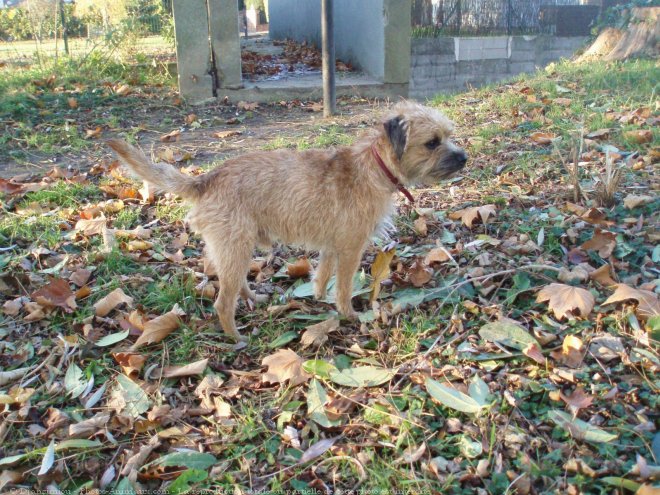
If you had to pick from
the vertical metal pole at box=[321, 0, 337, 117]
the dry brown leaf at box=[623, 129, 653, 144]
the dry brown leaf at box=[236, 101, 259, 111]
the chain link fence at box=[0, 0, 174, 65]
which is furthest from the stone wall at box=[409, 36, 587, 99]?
the dry brown leaf at box=[623, 129, 653, 144]

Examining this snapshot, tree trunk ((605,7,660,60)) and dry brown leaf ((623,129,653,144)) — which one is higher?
tree trunk ((605,7,660,60))

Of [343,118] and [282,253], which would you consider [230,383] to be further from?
Answer: [343,118]

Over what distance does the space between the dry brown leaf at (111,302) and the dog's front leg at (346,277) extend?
1554 mm

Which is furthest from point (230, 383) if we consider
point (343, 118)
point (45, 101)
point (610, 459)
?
point (45, 101)

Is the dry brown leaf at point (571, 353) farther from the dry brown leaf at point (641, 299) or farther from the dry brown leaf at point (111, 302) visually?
the dry brown leaf at point (111, 302)

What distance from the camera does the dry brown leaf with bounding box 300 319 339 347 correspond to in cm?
Answer: 354

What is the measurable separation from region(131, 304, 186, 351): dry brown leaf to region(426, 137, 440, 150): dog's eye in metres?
2.18

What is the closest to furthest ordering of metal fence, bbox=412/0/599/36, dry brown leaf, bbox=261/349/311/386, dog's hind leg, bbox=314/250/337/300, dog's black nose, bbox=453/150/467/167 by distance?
dry brown leaf, bbox=261/349/311/386, dog's black nose, bbox=453/150/467/167, dog's hind leg, bbox=314/250/337/300, metal fence, bbox=412/0/599/36

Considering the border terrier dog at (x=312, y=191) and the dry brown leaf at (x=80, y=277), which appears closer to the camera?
the border terrier dog at (x=312, y=191)

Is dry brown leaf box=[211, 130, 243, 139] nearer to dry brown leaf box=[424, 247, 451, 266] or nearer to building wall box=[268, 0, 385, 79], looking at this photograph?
building wall box=[268, 0, 385, 79]

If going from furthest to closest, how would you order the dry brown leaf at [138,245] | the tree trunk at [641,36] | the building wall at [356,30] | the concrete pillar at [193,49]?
the building wall at [356,30] < the concrete pillar at [193,49] < the tree trunk at [641,36] < the dry brown leaf at [138,245]

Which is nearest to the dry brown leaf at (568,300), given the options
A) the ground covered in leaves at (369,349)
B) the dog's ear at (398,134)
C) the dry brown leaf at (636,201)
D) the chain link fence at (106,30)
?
the ground covered in leaves at (369,349)

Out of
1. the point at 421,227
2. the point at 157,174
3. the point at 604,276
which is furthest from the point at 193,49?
the point at 604,276

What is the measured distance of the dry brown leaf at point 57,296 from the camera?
3.81m
